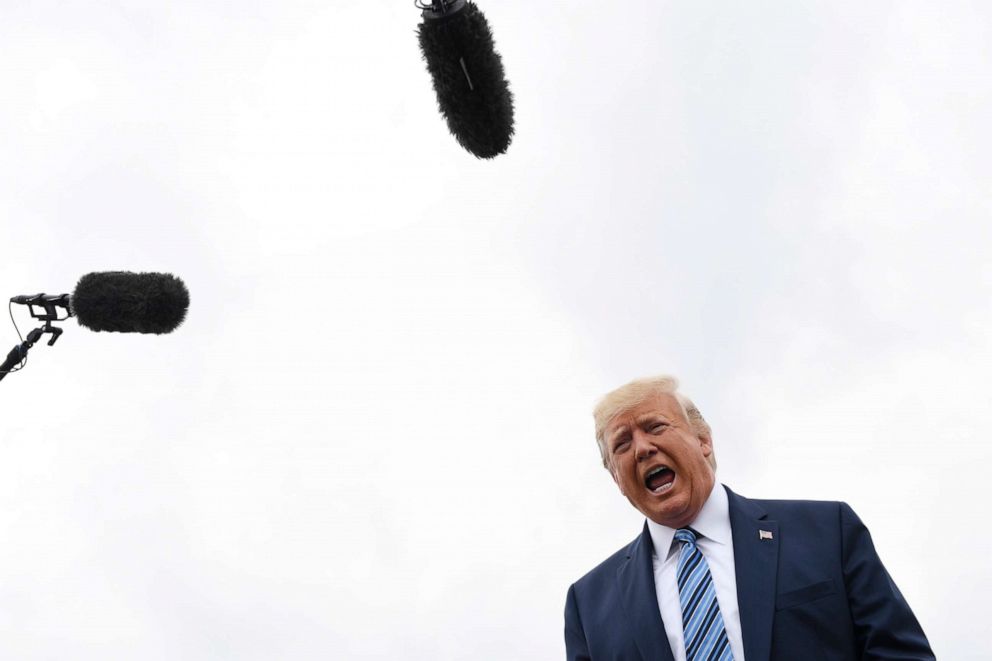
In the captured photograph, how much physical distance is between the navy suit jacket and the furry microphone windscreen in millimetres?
3132

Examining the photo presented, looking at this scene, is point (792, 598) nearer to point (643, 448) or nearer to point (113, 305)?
point (643, 448)

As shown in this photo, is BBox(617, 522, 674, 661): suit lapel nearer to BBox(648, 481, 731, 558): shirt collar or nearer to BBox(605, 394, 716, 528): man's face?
BBox(648, 481, 731, 558): shirt collar

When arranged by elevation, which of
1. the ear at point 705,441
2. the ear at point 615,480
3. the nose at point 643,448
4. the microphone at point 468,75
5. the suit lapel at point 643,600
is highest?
the microphone at point 468,75

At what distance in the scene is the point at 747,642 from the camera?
4266 mm

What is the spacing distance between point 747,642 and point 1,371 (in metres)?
4.27

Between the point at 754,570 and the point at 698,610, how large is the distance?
32cm

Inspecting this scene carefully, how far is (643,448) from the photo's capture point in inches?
188

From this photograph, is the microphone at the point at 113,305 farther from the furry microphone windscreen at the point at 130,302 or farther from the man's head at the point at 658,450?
the man's head at the point at 658,450

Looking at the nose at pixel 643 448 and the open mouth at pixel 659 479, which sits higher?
the nose at pixel 643 448

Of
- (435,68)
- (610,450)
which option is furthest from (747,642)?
(435,68)

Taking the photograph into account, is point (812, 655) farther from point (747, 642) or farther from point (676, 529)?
point (676, 529)

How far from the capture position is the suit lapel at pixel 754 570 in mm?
4262

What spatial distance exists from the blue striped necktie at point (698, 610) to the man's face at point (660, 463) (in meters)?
0.18

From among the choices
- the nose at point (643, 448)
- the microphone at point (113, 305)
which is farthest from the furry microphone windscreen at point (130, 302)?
the nose at point (643, 448)
